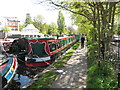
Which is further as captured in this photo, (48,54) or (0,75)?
(48,54)

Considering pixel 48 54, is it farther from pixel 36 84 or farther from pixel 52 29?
pixel 52 29

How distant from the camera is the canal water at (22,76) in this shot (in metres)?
5.94

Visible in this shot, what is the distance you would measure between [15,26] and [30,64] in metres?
69.1

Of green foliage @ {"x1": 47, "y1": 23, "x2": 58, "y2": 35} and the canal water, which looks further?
green foliage @ {"x1": 47, "y1": 23, "x2": 58, "y2": 35}

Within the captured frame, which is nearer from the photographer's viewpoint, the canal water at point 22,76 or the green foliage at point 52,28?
the canal water at point 22,76

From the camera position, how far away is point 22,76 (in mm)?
7273

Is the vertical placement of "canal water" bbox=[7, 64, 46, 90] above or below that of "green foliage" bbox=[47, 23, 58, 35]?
below

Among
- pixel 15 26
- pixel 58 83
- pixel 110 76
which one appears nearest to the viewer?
pixel 110 76

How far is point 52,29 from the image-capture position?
4444 centimetres

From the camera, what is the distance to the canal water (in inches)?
234

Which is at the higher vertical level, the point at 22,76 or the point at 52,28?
the point at 52,28

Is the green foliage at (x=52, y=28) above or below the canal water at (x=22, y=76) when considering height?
above

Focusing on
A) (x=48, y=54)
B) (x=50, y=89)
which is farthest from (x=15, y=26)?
(x=50, y=89)

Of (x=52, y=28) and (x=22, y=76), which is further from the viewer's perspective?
(x=52, y=28)
